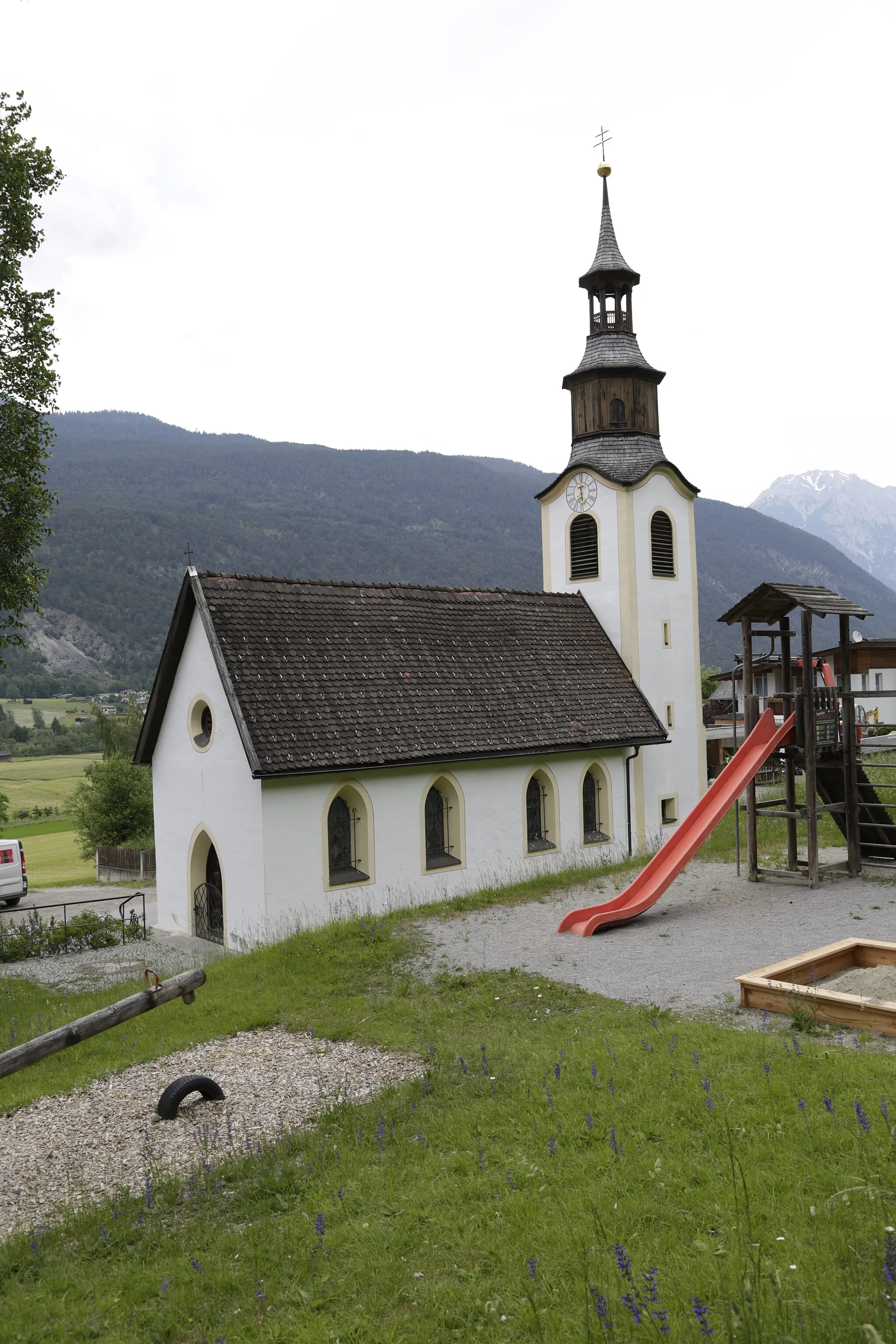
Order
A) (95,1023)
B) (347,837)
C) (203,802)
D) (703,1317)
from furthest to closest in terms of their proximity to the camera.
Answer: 1. (203,802)
2. (347,837)
3. (95,1023)
4. (703,1317)

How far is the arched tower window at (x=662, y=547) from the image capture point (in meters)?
27.2

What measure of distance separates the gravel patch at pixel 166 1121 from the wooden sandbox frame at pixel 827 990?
3181 millimetres

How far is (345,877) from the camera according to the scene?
62.6 feet

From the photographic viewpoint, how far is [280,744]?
18.0 metres

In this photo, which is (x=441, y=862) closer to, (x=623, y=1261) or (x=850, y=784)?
(x=850, y=784)

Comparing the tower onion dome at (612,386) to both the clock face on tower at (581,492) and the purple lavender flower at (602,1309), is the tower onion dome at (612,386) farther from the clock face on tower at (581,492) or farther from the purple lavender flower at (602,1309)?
the purple lavender flower at (602,1309)

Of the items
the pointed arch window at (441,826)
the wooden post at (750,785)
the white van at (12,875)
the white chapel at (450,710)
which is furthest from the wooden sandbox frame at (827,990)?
the white van at (12,875)

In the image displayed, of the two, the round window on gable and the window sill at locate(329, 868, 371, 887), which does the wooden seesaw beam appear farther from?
the round window on gable

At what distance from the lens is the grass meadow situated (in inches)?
189

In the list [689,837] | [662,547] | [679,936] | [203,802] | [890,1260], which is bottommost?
[679,936]

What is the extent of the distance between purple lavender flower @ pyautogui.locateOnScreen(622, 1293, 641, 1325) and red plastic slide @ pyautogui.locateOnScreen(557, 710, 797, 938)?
9.77m

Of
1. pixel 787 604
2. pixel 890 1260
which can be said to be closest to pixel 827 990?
pixel 890 1260

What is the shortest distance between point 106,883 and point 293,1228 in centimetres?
3093

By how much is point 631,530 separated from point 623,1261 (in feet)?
75.5
